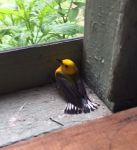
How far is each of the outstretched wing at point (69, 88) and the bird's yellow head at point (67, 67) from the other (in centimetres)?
1

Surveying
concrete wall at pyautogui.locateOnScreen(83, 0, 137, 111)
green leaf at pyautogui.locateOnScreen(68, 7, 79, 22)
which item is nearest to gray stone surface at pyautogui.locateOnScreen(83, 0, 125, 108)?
concrete wall at pyautogui.locateOnScreen(83, 0, 137, 111)

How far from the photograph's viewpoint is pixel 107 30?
80cm

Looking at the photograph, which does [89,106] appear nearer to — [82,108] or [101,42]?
[82,108]

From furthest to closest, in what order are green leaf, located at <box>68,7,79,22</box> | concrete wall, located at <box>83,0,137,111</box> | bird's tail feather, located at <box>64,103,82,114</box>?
green leaf, located at <box>68,7,79,22</box>
bird's tail feather, located at <box>64,103,82,114</box>
concrete wall, located at <box>83,0,137,111</box>

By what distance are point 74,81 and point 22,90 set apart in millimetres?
146

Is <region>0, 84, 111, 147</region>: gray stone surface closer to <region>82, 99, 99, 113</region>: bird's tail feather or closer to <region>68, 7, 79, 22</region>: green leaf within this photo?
<region>82, 99, 99, 113</region>: bird's tail feather

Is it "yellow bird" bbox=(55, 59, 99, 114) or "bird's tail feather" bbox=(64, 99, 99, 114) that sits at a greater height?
"yellow bird" bbox=(55, 59, 99, 114)

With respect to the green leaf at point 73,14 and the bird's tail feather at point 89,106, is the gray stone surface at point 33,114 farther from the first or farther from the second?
the green leaf at point 73,14

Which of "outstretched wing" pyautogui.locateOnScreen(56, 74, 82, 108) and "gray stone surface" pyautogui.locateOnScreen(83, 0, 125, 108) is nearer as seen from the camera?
"gray stone surface" pyautogui.locateOnScreen(83, 0, 125, 108)

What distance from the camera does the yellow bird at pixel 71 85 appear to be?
35.4 inches

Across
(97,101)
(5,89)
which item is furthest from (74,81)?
(5,89)

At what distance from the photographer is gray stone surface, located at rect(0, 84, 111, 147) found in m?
0.81

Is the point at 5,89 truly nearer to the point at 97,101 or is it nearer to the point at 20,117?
the point at 20,117

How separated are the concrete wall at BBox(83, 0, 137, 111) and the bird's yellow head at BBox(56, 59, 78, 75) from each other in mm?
43
